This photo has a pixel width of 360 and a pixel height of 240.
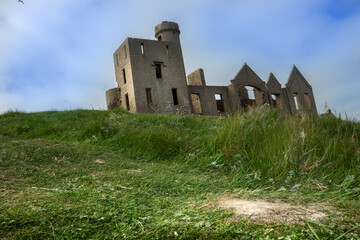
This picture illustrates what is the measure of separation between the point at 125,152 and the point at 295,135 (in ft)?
11.3

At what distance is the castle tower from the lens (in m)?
23.3

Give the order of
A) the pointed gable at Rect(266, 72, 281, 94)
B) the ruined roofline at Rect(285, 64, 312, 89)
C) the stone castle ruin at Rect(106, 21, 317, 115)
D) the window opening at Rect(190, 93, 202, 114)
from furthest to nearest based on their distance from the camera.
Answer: the ruined roofline at Rect(285, 64, 312, 89), the pointed gable at Rect(266, 72, 281, 94), the window opening at Rect(190, 93, 202, 114), the stone castle ruin at Rect(106, 21, 317, 115)

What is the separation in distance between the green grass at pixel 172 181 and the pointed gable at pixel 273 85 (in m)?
18.0

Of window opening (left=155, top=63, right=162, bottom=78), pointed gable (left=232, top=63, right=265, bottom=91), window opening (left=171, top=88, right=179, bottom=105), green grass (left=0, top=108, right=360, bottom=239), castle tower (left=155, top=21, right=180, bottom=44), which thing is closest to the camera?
green grass (left=0, top=108, right=360, bottom=239)

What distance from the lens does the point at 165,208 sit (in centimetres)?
335

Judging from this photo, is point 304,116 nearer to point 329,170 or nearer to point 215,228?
point 329,170

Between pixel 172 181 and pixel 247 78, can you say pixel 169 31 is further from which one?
pixel 172 181

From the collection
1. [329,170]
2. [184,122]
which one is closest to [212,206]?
[329,170]

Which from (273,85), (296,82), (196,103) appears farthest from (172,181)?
(296,82)

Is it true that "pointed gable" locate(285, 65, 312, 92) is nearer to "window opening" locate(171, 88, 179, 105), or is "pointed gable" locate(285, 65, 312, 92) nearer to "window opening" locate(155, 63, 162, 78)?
"window opening" locate(171, 88, 179, 105)

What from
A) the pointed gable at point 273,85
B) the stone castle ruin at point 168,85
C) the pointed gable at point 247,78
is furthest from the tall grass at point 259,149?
the pointed gable at point 273,85

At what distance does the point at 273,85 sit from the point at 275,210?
2445cm

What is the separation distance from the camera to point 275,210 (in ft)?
10.1

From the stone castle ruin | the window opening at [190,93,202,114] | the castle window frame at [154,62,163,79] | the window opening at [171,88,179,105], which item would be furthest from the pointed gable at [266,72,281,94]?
the castle window frame at [154,62,163,79]
